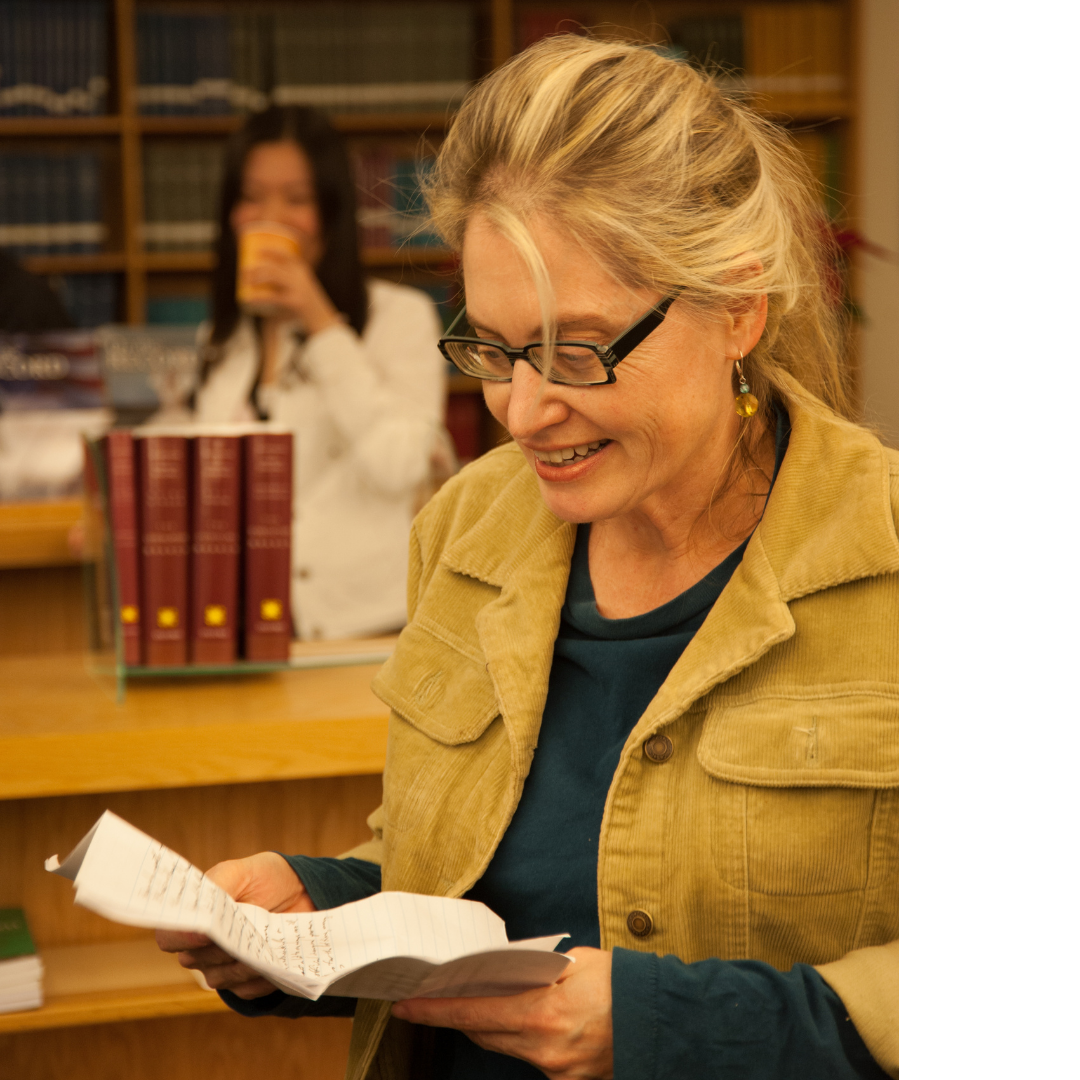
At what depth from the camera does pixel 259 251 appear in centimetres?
228

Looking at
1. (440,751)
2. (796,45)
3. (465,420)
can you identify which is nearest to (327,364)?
(440,751)

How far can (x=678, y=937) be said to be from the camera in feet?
3.13

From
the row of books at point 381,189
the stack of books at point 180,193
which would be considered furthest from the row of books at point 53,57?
the row of books at point 381,189

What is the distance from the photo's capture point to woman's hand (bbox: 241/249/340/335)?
7.65ft

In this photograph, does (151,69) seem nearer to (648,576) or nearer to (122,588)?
(122,588)

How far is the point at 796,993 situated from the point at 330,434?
1586 millimetres

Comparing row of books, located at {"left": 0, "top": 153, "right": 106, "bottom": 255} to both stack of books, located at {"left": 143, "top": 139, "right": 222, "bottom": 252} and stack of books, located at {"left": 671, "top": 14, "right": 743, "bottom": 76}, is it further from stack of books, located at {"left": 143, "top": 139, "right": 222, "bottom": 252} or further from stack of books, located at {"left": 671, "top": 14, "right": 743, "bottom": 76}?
stack of books, located at {"left": 671, "top": 14, "right": 743, "bottom": 76}

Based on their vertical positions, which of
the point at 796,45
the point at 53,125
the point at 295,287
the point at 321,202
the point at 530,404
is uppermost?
the point at 796,45

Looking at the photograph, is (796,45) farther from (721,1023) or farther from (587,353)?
(721,1023)

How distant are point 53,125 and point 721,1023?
4.27 m

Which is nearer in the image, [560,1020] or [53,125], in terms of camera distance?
[560,1020]

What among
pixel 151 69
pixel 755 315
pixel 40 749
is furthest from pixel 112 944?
pixel 151 69

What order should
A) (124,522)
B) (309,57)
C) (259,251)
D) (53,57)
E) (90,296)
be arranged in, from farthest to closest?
(90,296)
(309,57)
(53,57)
(259,251)
(124,522)

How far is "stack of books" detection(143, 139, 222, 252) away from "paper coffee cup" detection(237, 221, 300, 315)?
6.60 ft
